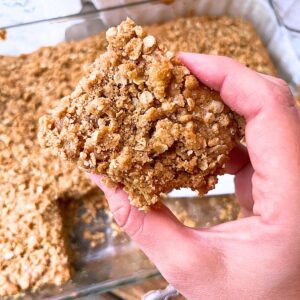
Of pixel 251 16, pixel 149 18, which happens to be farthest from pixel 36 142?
pixel 251 16

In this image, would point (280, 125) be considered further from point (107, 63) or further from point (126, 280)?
point (126, 280)

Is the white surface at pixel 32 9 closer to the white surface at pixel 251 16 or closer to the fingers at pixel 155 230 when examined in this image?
the white surface at pixel 251 16

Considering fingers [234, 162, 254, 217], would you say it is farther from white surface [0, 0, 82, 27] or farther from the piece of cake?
white surface [0, 0, 82, 27]

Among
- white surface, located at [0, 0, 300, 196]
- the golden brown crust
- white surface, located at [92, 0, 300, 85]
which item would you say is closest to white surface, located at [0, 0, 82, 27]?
white surface, located at [0, 0, 300, 196]

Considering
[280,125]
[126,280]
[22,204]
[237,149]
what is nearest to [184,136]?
[280,125]

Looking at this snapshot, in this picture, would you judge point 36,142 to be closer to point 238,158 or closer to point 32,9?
point 32,9

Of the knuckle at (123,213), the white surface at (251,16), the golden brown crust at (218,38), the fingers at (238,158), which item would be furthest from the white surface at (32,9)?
the knuckle at (123,213)

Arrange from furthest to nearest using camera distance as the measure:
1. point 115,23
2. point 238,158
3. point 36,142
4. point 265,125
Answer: point 115,23 → point 36,142 → point 238,158 → point 265,125
